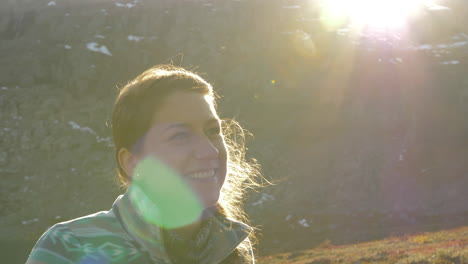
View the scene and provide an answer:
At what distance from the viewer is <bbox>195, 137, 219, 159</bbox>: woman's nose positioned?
106 inches

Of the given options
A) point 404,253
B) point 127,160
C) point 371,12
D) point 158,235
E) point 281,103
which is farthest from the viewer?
point 371,12

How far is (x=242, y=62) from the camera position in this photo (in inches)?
2613

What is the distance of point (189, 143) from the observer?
2.72 metres

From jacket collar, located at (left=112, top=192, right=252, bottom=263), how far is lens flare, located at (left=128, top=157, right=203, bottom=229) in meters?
0.04

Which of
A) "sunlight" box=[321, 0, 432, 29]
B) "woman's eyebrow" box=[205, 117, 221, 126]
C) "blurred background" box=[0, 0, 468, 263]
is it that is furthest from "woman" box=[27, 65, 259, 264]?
"sunlight" box=[321, 0, 432, 29]

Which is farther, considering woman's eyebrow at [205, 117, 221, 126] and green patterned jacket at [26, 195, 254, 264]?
woman's eyebrow at [205, 117, 221, 126]

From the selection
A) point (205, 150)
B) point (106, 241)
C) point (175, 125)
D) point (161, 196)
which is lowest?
point (106, 241)

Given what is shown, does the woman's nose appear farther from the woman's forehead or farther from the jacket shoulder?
the jacket shoulder

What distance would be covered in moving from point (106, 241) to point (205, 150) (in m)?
0.74

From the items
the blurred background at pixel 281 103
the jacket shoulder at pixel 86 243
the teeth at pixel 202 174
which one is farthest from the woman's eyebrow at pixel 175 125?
the blurred background at pixel 281 103

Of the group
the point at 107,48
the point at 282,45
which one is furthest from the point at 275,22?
the point at 107,48

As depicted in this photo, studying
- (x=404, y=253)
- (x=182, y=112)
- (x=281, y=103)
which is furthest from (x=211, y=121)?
(x=281, y=103)

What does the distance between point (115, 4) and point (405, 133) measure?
48.7 metres

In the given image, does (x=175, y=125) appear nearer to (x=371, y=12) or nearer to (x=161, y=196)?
(x=161, y=196)
